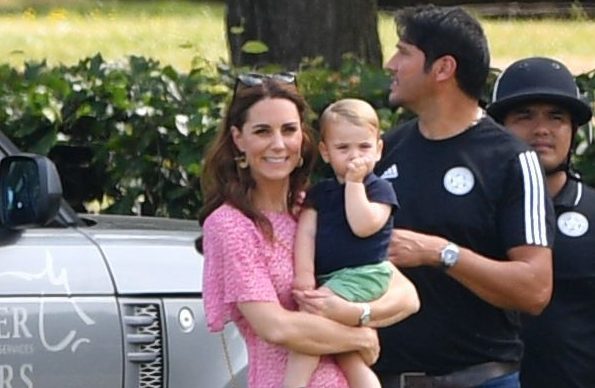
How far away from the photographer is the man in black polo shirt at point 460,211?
4258 mm

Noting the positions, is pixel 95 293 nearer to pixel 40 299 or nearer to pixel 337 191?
pixel 40 299

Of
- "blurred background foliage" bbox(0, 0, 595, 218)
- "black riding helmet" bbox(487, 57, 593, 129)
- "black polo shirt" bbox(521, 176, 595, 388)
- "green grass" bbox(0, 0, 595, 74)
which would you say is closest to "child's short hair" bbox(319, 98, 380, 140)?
"black riding helmet" bbox(487, 57, 593, 129)

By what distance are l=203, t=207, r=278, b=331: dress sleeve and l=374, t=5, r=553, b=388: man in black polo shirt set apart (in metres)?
0.62

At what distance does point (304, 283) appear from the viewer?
380 centimetres

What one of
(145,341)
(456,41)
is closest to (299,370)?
(456,41)

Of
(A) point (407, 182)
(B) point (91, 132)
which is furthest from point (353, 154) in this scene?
(B) point (91, 132)

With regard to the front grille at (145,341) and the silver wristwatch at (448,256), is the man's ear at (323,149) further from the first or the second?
the front grille at (145,341)

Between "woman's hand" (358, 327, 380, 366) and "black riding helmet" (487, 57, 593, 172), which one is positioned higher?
"black riding helmet" (487, 57, 593, 172)

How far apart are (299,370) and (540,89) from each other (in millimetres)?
1291

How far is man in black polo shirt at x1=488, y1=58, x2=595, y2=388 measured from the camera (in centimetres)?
466

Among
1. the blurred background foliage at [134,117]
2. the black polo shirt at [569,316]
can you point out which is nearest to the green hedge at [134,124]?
the blurred background foliage at [134,117]

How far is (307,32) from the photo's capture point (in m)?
8.90

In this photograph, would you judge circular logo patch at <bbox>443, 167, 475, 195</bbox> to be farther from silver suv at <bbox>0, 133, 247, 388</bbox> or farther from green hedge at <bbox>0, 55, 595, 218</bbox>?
green hedge at <bbox>0, 55, 595, 218</bbox>

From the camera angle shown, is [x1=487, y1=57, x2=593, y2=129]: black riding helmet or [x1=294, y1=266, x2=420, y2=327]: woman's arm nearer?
[x1=294, y1=266, x2=420, y2=327]: woman's arm
